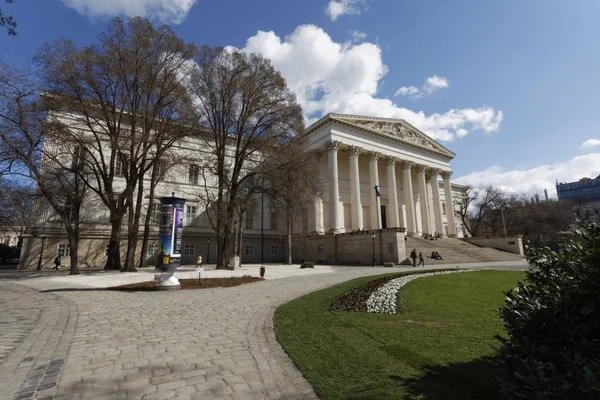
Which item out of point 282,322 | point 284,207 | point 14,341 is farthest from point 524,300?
point 284,207

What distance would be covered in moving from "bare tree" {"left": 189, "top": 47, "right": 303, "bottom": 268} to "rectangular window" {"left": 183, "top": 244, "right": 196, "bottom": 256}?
46.6 feet

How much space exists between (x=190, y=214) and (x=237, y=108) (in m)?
18.7

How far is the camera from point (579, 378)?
6.82 feet

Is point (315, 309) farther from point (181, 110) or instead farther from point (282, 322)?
point (181, 110)

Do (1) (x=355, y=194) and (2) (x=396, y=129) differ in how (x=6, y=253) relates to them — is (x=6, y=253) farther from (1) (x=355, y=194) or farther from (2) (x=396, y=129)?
(2) (x=396, y=129)

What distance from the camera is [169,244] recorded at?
48.6 feet

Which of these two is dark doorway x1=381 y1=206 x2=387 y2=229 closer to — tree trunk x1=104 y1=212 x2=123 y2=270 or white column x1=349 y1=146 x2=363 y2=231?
white column x1=349 y1=146 x2=363 y2=231

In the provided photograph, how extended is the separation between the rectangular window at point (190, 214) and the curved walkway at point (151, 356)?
101 feet

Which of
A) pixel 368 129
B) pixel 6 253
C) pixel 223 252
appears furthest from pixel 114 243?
pixel 6 253

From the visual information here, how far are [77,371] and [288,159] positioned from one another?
897 inches

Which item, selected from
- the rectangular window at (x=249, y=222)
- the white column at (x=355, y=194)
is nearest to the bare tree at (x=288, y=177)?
the white column at (x=355, y=194)

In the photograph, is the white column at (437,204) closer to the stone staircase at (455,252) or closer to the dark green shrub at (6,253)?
the stone staircase at (455,252)

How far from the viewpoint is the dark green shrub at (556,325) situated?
223cm

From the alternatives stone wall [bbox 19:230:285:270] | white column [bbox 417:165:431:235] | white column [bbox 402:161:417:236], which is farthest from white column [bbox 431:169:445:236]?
stone wall [bbox 19:230:285:270]
